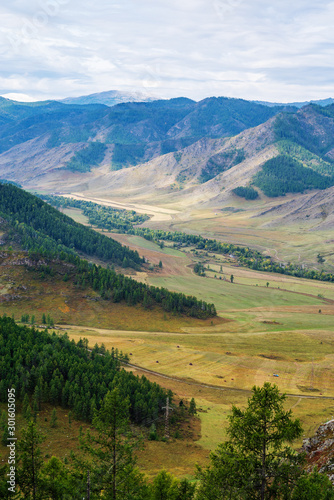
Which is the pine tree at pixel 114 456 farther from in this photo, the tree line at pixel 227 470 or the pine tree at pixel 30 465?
the pine tree at pixel 30 465

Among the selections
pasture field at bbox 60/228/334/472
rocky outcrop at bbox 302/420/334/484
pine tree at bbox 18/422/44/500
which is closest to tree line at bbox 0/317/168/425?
pasture field at bbox 60/228/334/472

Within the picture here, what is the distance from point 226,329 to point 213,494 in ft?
444

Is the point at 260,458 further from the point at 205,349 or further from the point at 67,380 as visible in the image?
the point at 205,349

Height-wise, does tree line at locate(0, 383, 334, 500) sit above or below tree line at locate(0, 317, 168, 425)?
above

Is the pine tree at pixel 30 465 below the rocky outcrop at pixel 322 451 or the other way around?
the other way around

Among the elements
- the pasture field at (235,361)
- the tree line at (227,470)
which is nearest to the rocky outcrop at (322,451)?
the tree line at (227,470)

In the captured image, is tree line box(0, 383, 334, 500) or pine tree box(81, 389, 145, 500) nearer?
tree line box(0, 383, 334, 500)

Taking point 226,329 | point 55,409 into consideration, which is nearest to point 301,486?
point 55,409

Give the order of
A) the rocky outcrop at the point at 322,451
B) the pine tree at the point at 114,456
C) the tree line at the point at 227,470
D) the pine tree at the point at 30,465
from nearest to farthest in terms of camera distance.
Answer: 1. the tree line at the point at 227,470
2. the pine tree at the point at 114,456
3. the pine tree at the point at 30,465
4. the rocky outcrop at the point at 322,451

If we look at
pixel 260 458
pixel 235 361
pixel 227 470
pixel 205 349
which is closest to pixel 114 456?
pixel 227 470

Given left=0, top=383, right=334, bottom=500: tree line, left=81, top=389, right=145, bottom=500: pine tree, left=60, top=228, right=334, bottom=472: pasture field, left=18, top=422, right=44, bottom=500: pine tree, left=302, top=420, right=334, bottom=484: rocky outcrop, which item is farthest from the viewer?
left=60, top=228, right=334, bottom=472: pasture field

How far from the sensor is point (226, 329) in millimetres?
170875

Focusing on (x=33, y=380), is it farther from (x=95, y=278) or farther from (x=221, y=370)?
(x=95, y=278)

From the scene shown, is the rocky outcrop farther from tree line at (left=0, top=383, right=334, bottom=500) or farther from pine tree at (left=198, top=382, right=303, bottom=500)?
pine tree at (left=198, top=382, right=303, bottom=500)
